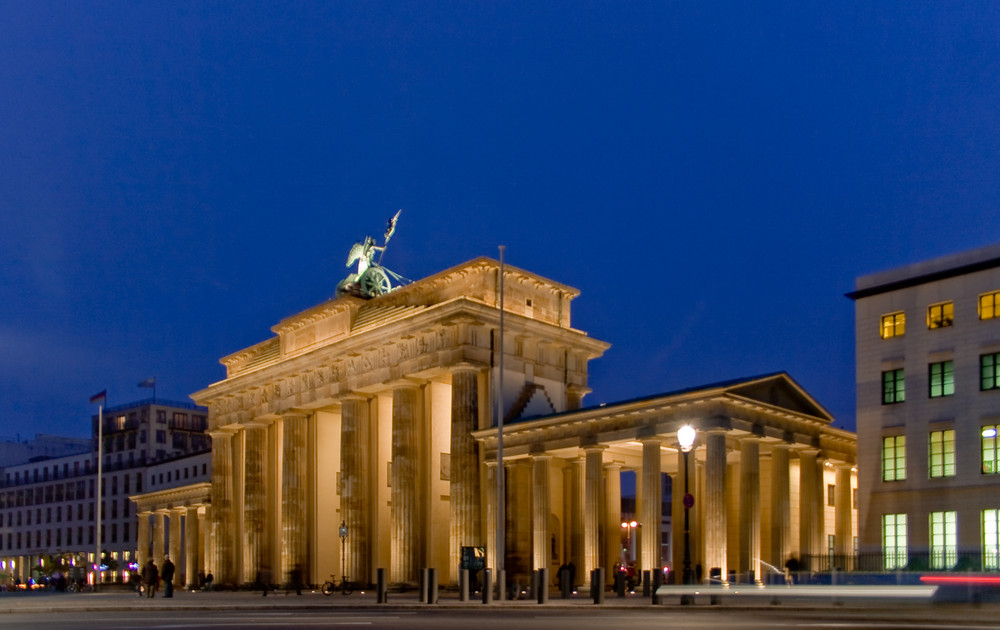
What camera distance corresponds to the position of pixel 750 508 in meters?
46.9

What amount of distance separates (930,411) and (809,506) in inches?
322

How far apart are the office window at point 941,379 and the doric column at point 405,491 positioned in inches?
1067

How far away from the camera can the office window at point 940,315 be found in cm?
4372

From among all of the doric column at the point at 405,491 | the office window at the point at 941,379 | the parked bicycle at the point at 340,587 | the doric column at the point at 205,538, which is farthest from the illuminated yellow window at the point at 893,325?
the doric column at the point at 205,538

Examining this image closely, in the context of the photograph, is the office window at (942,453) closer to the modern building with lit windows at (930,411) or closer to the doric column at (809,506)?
the modern building with lit windows at (930,411)

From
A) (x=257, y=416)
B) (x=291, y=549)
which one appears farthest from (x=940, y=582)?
(x=257, y=416)

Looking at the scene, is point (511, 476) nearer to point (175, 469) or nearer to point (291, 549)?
point (291, 549)

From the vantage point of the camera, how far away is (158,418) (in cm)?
12612

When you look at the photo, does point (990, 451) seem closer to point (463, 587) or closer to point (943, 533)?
point (943, 533)

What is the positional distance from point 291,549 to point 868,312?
37.6 m

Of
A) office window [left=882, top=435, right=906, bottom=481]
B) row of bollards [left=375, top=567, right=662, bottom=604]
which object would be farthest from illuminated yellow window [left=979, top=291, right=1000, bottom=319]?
row of bollards [left=375, top=567, right=662, bottom=604]

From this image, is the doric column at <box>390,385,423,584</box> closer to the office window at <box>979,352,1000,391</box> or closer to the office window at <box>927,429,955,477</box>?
the office window at <box>927,429,955,477</box>

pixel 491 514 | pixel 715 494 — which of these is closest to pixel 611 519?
pixel 491 514

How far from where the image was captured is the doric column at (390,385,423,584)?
5841 cm
